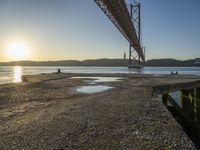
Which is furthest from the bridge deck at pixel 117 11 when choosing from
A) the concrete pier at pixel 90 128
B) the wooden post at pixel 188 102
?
the concrete pier at pixel 90 128

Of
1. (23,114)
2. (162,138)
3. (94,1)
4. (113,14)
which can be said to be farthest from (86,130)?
(113,14)

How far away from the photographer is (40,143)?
3.39m

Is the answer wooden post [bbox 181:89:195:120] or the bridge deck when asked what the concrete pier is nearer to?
wooden post [bbox 181:89:195:120]

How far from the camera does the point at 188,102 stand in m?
11.6

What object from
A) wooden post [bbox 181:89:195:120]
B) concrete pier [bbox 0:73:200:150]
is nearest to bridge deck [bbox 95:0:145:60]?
wooden post [bbox 181:89:195:120]

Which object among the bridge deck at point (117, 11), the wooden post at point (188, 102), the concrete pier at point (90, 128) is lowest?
the wooden post at point (188, 102)

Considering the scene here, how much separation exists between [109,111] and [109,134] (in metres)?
1.65

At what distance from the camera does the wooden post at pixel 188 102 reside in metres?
11.1

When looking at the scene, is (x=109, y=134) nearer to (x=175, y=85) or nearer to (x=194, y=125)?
(x=194, y=125)

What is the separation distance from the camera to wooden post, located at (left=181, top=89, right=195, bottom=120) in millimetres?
11148

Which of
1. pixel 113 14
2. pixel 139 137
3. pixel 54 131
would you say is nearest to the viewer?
pixel 139 137

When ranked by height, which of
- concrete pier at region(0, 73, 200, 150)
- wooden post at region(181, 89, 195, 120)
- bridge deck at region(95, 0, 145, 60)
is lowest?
wooden post at region(181, 89, 195, 120)

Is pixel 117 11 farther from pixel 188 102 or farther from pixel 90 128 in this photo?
pixel 90 128

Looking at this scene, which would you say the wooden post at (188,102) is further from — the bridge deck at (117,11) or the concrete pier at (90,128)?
the bridge deck at (117,11)
